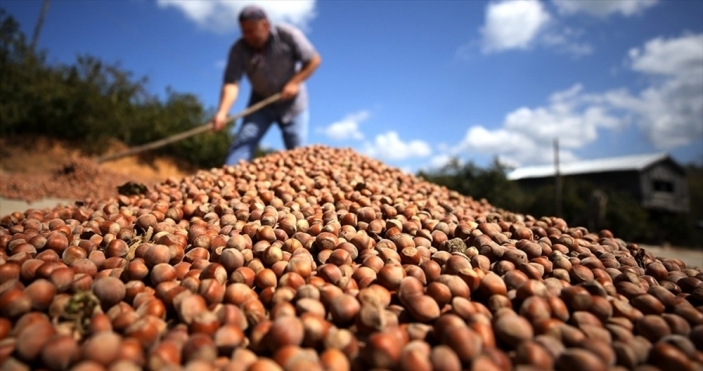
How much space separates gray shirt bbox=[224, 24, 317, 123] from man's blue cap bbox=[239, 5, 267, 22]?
1.31 ft

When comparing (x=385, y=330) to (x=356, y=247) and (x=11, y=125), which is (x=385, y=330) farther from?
(x=11, y=125)

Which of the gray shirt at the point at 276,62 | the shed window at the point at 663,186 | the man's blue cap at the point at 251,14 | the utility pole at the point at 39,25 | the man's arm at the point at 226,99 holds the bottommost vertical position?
the shed window at the point at 663,186

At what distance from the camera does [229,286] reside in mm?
1352

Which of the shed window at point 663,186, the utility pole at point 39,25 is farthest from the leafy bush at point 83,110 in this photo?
the shed window at point 663,186

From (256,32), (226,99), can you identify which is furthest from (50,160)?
(256,32)

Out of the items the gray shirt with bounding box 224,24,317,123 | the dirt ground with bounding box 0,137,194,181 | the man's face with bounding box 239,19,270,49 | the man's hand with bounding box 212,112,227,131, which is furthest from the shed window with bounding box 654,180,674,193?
the dirt ground with bounding box 0,137,194,181

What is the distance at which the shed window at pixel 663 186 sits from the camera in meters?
22.8

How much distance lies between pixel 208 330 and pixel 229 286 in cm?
23

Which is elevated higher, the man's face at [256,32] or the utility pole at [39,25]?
the utility pole at [39,25]

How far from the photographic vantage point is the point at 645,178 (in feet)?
70.6

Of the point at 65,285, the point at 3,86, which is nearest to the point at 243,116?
the point at 65,285

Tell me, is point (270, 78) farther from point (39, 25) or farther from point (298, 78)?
point (39, 25)

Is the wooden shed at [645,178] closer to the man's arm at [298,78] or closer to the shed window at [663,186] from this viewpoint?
the shed window at [663,186]

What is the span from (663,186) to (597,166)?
4017mm
